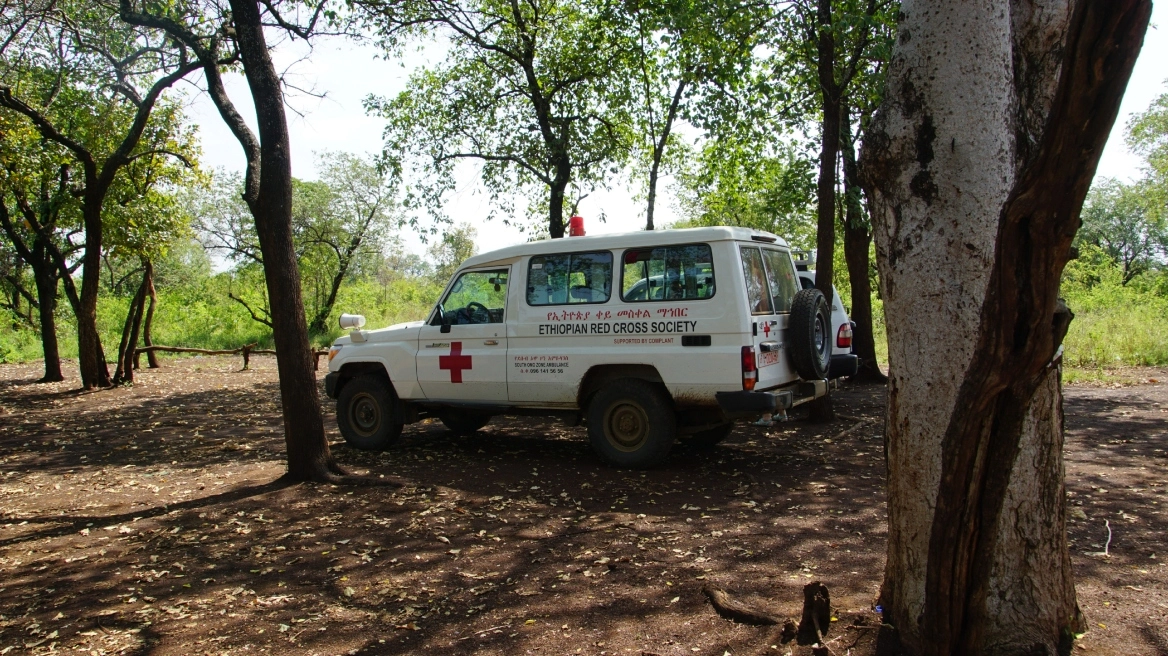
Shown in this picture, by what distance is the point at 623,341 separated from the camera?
7.45m

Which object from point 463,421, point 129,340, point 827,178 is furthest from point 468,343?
point 129,340

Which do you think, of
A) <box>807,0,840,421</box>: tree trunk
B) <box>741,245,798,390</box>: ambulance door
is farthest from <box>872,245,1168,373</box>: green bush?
<box>741,245,798,390</box>: ambulance door

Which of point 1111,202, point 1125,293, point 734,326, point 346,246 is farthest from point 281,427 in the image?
point 1111,202

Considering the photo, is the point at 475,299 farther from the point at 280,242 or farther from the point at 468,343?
the point at 280,242

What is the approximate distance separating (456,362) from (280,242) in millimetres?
2229

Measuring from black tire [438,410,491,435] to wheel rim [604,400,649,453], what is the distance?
83.3 inches

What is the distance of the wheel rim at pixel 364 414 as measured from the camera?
29.3 feet

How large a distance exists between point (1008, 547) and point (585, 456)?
220 inches

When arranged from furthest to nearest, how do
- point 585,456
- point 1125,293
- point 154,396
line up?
point 1125,293 → point 154,396 → point 585,456

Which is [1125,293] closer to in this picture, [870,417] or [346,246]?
[870,417]

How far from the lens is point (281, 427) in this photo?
10938 mm

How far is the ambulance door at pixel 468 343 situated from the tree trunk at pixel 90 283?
9.60 m

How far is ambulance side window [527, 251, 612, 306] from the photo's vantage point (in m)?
7.68

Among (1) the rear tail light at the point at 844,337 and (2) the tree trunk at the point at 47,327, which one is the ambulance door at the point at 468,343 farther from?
(2) the tree trunk at the point at 47,327
